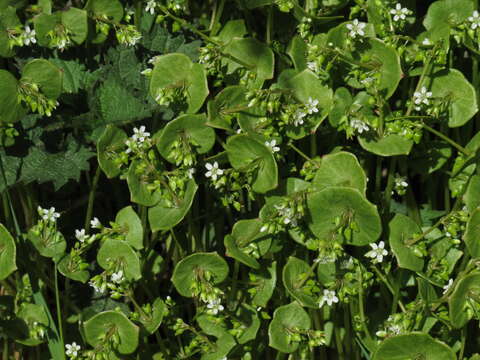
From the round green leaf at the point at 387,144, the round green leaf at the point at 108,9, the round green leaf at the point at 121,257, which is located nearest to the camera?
the round green leaf at the point at 387,144

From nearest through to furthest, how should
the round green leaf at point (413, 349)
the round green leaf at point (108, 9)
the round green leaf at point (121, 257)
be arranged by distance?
the round green leaf at point (413, 349) < the round green leaf at point (121, 257) < the round green leaf at point (108, 9)

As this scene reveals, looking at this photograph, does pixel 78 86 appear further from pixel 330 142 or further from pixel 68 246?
pixel 330 142

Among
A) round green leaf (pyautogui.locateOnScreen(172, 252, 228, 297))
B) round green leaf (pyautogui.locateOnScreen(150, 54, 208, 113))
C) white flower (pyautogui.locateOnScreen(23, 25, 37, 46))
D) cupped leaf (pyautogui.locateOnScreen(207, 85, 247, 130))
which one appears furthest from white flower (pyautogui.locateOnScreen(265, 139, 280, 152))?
white flower (pyautogui.locateOnScreen(23, 25, 37, 46))

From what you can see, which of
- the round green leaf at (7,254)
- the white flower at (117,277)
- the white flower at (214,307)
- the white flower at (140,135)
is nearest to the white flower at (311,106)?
the white flower at (140,135)

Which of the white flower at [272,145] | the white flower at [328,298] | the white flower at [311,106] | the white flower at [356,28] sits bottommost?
the white flower at [328,298]

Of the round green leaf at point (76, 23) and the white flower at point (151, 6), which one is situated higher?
the white flower at point (151, 6)

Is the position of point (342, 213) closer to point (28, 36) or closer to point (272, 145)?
point (272, 145)

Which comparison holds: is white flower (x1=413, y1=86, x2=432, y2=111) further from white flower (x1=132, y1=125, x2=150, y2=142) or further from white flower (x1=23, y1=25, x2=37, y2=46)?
white flower (x1=23, y1=25, x2=37, y2=46)

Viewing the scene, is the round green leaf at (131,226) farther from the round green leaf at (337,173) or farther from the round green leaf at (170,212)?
the round green leaf at (337,173)
